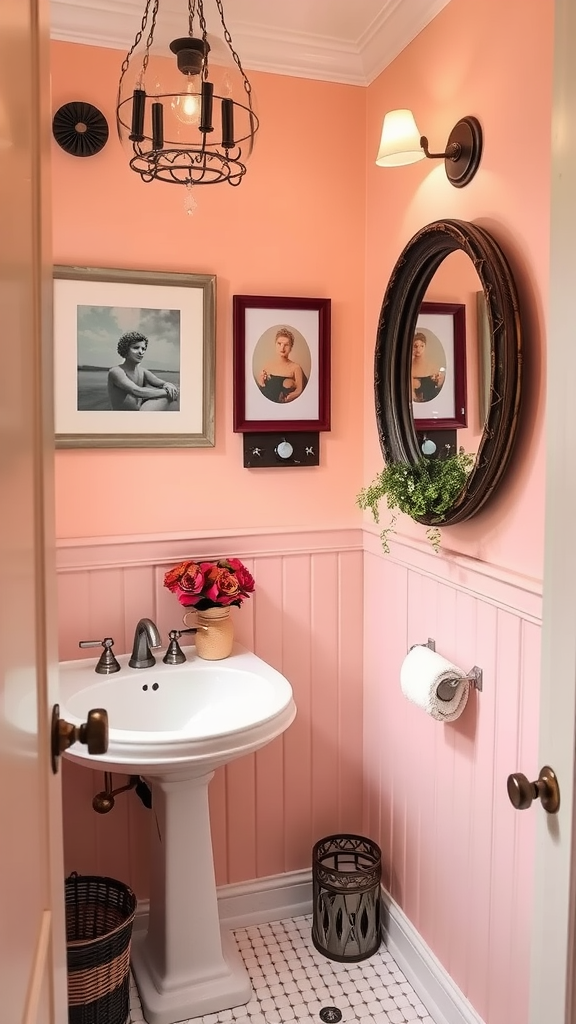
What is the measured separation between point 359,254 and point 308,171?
0.88 feet

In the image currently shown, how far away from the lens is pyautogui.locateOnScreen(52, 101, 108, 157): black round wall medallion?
210 cm

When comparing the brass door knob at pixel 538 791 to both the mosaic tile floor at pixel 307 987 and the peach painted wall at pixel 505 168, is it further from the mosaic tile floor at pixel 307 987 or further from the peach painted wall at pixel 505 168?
the mosaic tile floor at pixel 307 987

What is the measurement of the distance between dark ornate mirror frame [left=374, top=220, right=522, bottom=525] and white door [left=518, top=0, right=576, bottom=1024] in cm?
59

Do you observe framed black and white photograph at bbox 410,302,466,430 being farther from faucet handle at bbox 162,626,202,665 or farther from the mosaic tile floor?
the mosaic tile floor

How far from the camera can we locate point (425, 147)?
6.19 feet

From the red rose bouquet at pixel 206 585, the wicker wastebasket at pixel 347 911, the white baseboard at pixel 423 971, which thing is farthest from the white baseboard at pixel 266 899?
the red rose bouquet at pixel 206 585

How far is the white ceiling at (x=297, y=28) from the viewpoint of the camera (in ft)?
6.78

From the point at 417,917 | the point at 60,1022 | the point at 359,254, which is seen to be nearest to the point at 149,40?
the point at 359,254

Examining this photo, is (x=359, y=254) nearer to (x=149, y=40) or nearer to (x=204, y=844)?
(x=149, y=40)

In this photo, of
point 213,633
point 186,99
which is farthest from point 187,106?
point 213,633

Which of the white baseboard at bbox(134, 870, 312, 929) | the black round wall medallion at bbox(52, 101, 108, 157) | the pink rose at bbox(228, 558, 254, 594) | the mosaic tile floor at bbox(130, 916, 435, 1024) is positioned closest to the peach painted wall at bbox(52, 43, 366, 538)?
the black round wall medallion at bbox(52, 101, 108, 157)

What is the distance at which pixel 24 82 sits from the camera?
2.74 feet

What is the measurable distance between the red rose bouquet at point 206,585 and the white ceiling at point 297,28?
Result: 4.20 feet

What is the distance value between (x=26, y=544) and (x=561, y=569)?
0.65 metres
